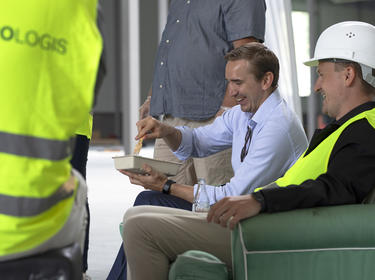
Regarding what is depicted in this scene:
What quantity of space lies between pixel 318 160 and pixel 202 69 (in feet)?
3.92

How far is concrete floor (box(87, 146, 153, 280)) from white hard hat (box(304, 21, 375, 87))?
68.2 inches

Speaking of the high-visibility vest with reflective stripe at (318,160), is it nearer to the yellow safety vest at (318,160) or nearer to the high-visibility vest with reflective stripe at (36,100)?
the yellow safety vest at (318,160)

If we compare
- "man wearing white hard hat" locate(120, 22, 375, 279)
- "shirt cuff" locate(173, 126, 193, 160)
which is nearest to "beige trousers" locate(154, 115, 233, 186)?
"shirt cuff" locate(173, 126, 193, 160)

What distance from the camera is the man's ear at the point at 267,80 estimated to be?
2354mm

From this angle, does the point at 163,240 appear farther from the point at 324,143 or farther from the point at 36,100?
the point at 36,100

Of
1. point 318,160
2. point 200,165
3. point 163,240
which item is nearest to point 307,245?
point 318,160

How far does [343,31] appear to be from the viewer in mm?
1991

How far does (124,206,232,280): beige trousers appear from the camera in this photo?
192cm

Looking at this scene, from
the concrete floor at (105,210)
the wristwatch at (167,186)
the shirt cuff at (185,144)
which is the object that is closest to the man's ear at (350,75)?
the wristwatch at (167,186)

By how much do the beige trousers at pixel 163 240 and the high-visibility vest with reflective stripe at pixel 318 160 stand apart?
271mm

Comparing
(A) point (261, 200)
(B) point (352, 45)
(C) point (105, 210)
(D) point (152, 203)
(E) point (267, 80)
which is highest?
Answer: (B) point (352, 45)

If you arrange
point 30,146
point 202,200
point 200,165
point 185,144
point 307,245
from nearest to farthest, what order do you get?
1. point 30,146
2. point 307,245
3. point 202,200
4. point 185,144
5. point 200,165

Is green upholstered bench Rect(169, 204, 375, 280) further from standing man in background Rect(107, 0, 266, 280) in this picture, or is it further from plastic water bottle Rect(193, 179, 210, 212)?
standing man in background Rect(107, 0, 266, 280)

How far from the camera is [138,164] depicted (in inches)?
90.8
